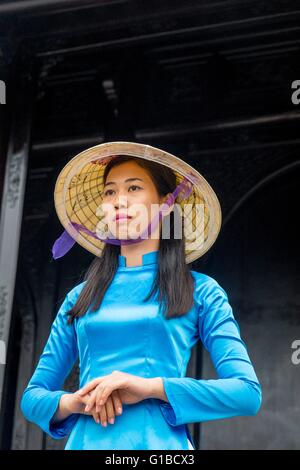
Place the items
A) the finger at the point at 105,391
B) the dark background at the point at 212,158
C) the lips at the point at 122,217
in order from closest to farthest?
the finger at the point at 105,391
the lips at the point at 122,217
the dark background at the point at 212,158

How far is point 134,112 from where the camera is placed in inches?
173

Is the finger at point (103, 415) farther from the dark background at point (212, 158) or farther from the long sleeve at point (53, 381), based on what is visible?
the dark background at point (212, 158)

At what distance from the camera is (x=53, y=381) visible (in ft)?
6.29

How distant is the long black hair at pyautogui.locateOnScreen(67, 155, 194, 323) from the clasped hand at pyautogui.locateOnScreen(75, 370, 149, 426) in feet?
0.65

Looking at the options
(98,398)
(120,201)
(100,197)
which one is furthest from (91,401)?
(100,197)

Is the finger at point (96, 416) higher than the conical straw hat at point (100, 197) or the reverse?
the reverse

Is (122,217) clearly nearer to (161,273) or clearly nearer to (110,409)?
(161,273)

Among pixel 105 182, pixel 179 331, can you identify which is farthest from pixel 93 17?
pixel 179 331

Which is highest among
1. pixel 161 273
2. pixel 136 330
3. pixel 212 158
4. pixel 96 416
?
pixel 212 158

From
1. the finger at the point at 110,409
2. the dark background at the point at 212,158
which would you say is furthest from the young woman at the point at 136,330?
the dark background at the point at 212,158

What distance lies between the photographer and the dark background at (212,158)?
4.18 metres

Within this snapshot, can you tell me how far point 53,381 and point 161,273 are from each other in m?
0.37

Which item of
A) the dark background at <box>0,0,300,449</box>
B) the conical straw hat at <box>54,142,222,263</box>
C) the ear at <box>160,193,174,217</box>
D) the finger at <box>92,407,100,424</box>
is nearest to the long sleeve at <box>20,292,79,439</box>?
the finger at <box>92,407,100,424</box>
